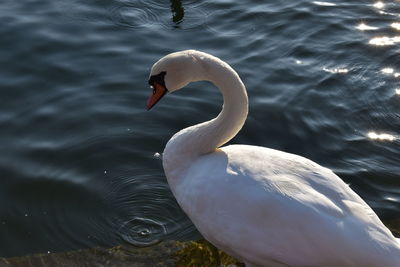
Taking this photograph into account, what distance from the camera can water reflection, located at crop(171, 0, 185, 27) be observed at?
10516 mm

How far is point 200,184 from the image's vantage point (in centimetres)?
521

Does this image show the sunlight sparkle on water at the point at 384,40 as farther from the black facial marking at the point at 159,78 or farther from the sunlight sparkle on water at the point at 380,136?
the black facial marking at the point at 159,78

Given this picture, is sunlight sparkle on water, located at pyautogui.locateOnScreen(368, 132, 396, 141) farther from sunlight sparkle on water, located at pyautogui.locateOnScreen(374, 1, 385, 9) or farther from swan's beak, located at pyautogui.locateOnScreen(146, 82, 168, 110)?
sunlight sparkle on water, located at pyautogui.locateOnScreen(374, 1, 385, 9)

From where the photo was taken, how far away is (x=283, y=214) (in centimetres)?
485

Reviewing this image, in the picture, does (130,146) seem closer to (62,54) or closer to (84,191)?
(84,191)

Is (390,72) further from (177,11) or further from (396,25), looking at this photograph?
(177,11)

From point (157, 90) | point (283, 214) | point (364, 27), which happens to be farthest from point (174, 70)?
point (364, 27)

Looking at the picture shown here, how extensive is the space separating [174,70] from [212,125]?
572mm

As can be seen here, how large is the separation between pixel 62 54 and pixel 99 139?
2139 millimetres

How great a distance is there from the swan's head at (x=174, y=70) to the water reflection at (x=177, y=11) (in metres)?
4.84

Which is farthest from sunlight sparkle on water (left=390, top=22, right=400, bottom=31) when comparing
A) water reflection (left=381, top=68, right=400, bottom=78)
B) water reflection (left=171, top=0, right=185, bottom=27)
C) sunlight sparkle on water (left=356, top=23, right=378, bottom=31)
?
water reflection (left=171, top=0, right=185, bottom=27)

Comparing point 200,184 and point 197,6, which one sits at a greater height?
point 200,184

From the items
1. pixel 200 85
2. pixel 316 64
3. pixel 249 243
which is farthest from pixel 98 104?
pixel 249 243

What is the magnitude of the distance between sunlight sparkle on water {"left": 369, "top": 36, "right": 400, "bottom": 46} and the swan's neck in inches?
190
